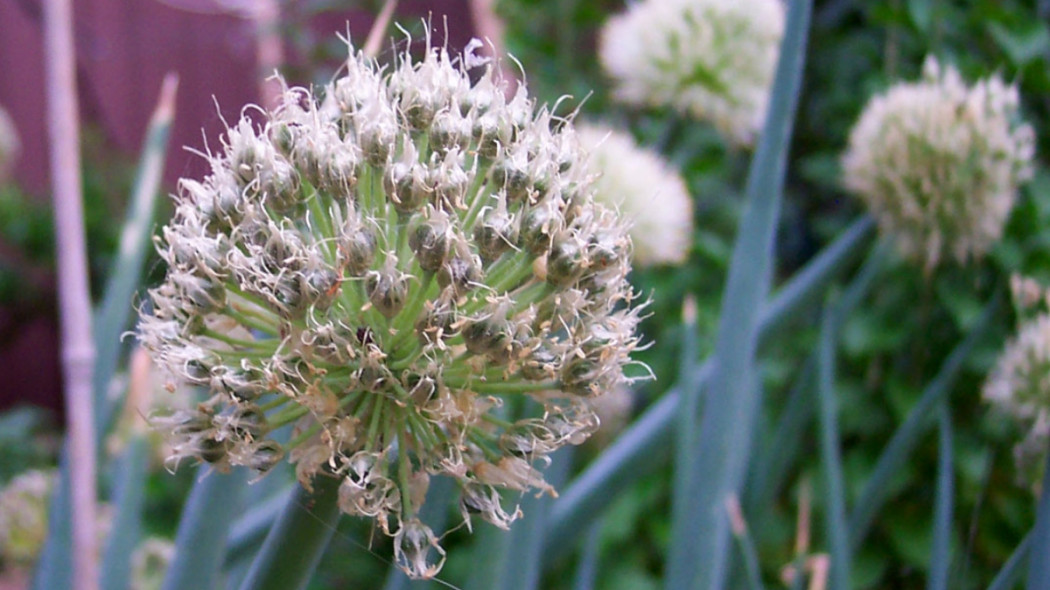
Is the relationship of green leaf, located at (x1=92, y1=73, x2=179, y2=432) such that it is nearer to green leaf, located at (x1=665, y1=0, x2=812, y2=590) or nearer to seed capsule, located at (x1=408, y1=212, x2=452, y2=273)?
seed capsule, located at (x1=408, y1=212, x2=452, y2=273)

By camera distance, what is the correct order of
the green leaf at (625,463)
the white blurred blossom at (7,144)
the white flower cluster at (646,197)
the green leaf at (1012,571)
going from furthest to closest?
the white blurred blossom at (7,144), the white flower cluster at (646,197), the green leaf at (625,463), the green leaf at (1012,571)

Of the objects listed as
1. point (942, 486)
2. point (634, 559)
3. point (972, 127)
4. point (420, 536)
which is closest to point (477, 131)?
point (420, 536)

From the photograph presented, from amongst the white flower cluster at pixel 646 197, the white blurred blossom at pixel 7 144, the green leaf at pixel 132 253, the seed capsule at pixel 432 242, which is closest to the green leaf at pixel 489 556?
the seed capsule at pixel 432 242

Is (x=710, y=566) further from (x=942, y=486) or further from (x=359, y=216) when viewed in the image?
(x=359, y=216)

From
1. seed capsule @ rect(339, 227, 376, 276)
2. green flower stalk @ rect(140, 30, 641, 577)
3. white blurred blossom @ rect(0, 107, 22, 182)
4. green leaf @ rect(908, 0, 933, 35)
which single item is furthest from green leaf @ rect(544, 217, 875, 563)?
white blurred blossom @ rect(0, 107, 22, 182)

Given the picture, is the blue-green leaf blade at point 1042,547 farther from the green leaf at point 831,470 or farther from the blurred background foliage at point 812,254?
the blurred background foliage at point 812,254

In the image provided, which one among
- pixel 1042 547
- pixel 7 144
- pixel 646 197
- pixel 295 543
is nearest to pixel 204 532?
pixel 295 543
